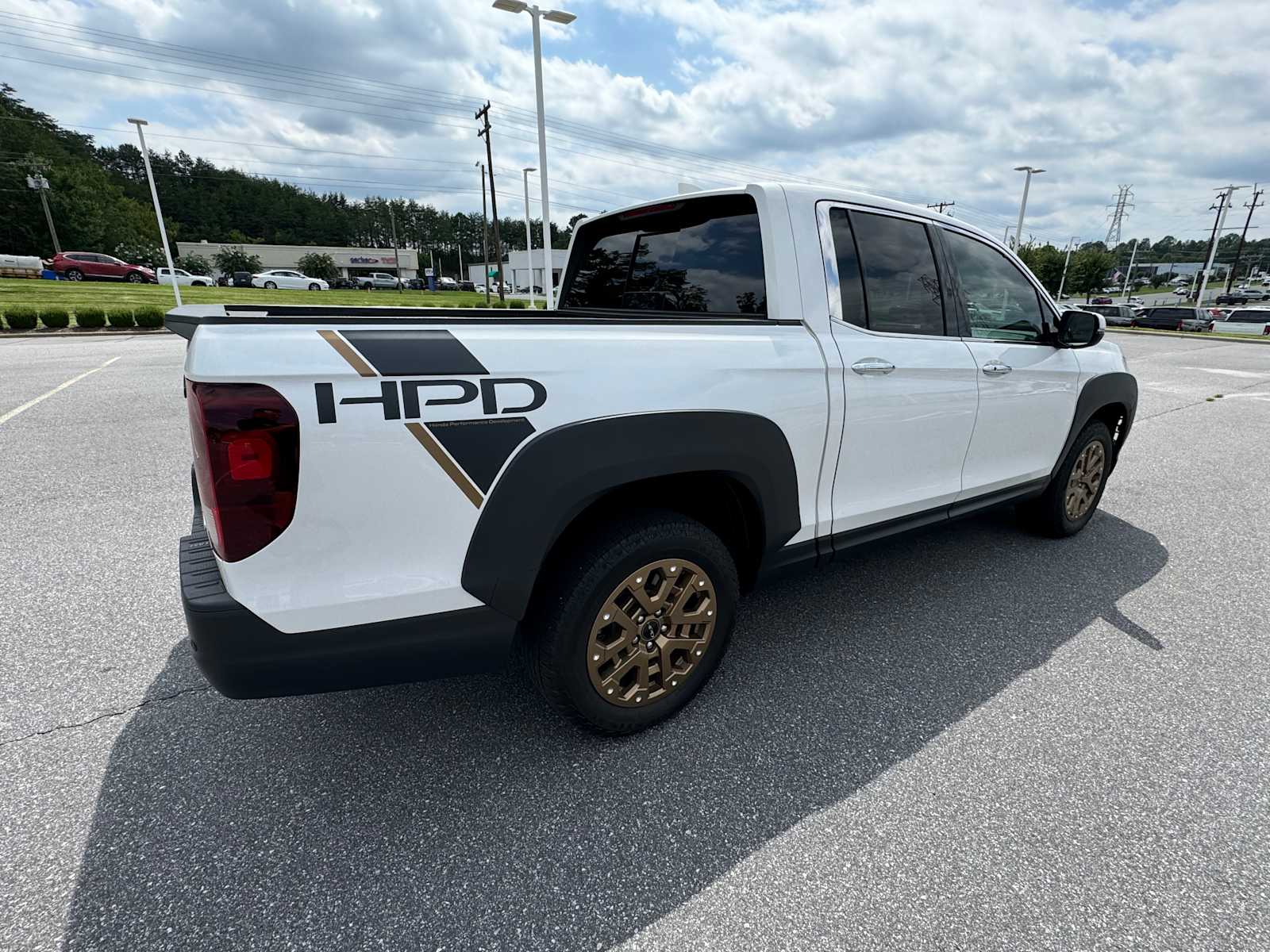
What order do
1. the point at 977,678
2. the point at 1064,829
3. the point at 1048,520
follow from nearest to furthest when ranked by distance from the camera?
1. the point at 1064,829
2. the point at 977,678
3. the point at 1048,520

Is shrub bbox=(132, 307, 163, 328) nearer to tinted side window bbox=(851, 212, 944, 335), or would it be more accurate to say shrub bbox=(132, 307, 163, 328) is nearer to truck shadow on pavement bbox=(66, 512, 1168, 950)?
truck shadow on pavement bbox=(66, 512, 1168, 950)

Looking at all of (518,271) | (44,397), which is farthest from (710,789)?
(518,271)

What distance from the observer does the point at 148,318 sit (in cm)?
1945

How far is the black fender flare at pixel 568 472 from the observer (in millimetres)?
1734

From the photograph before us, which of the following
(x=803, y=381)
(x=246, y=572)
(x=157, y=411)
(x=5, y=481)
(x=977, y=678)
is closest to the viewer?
(x=246, y=572)

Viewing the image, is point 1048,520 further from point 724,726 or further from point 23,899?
point 23,899

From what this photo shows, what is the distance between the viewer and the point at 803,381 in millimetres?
2279

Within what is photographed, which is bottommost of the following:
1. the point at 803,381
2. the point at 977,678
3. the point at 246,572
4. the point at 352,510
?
the point at 977,678

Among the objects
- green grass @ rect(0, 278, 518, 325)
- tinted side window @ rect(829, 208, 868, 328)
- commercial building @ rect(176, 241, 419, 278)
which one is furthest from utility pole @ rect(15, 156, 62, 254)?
tinted side window @ rect(829, 208, 868, 328)

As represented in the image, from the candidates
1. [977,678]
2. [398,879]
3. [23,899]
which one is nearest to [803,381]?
[977,678]

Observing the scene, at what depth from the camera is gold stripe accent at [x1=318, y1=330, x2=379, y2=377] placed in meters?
1.48

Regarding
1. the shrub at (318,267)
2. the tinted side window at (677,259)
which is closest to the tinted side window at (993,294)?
the tinted side window at (677,259)

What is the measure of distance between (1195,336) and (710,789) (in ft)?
133

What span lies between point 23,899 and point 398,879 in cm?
93
